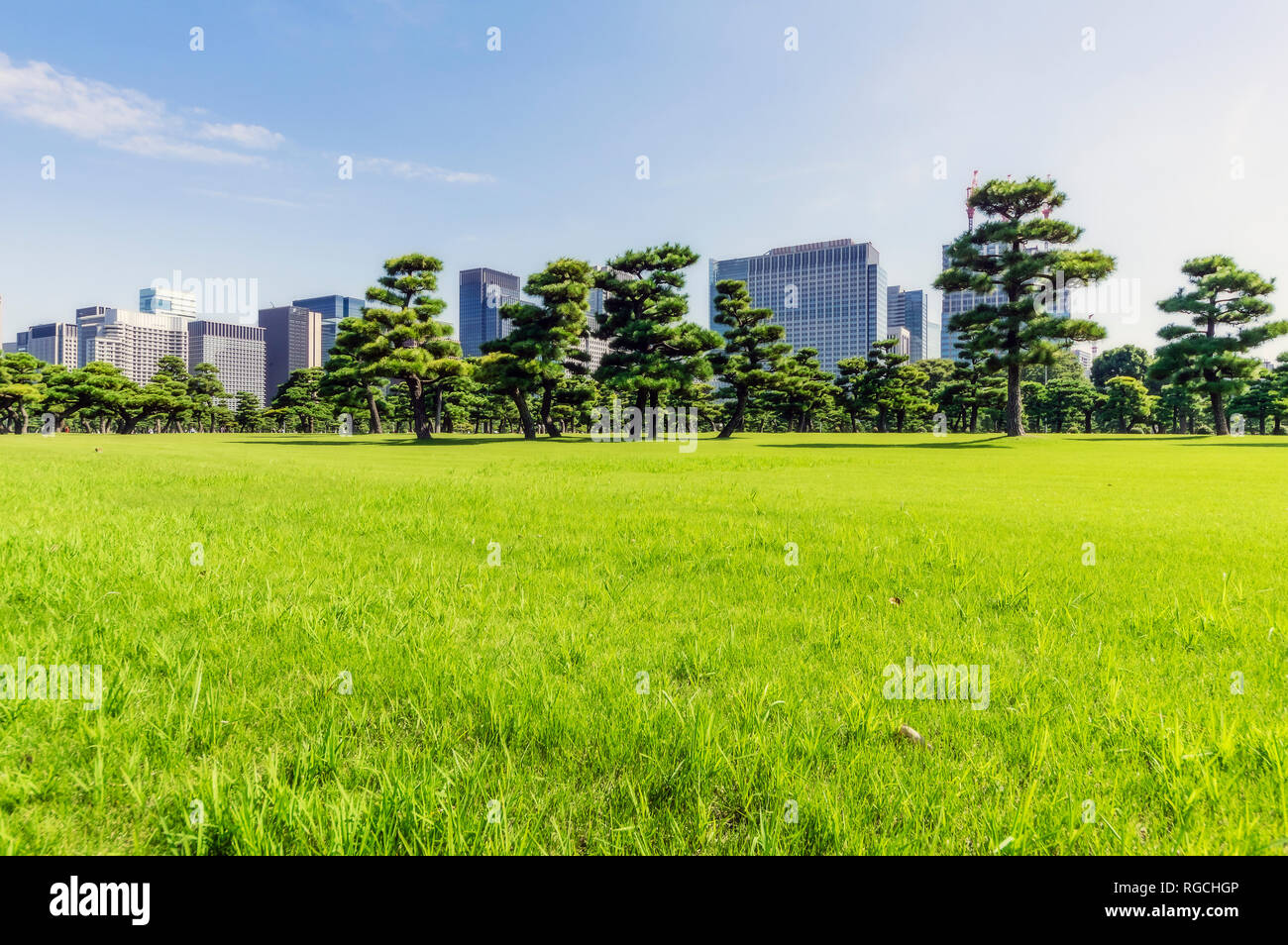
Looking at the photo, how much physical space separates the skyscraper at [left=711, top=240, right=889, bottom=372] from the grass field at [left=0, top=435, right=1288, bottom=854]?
141 m

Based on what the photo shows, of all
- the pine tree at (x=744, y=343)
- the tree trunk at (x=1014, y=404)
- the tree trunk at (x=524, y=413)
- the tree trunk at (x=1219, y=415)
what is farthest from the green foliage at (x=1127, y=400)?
the tree trunk at (x=524, y=413)

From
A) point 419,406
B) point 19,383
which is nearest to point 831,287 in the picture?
point 419,406

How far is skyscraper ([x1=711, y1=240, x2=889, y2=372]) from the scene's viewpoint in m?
144

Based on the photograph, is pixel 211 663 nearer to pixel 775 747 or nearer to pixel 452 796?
pixel 452 796

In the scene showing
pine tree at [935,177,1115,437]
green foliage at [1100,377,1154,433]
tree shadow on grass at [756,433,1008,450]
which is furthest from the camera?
green foliage at [1100,377,1154,433]

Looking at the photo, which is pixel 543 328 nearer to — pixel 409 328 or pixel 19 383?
pixel 409 328

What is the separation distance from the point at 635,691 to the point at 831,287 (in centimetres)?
15694

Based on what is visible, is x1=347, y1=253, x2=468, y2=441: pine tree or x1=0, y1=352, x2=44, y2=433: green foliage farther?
x1=0, y1=352, x2=44, y2=433: green foliage

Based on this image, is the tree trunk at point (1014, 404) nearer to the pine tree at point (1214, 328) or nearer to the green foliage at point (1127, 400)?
the pine tree at point (1214, 328)

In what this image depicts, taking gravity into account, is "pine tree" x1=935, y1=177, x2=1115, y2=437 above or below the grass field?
above

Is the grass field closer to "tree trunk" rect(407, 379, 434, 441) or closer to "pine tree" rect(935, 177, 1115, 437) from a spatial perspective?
"pine tree" rect(935, 177, 1115, 437)

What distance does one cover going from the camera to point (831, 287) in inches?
5787

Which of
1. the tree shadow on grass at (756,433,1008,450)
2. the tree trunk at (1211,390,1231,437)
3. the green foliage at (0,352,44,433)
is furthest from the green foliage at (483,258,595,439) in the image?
the tree trunk at (1211,390,1231,437)
